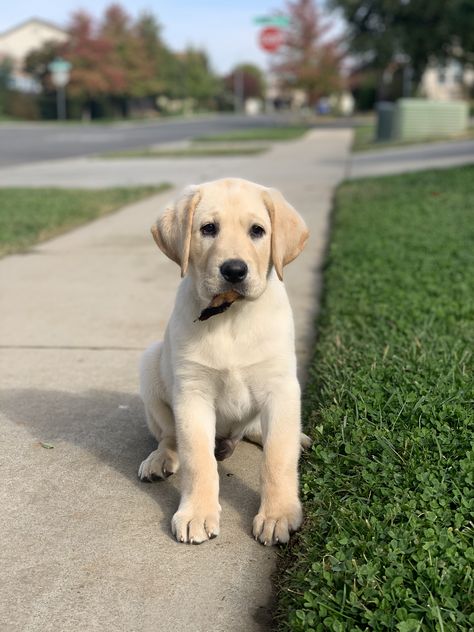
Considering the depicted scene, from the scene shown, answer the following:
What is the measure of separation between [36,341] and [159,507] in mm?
2288

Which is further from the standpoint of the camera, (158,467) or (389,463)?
(158,467)

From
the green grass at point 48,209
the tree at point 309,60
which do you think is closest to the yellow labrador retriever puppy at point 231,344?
the green grass at point 48,209

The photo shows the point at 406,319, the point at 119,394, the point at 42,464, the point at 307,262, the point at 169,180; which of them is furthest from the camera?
the point at 169,180

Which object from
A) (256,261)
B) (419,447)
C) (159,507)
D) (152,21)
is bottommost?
(159,507)

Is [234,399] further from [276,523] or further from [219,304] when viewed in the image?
[276,523]

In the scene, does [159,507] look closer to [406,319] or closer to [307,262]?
[406,319]

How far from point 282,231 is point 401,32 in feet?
112

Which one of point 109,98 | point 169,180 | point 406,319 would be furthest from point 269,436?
point 109,98

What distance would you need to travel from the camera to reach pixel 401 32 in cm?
3388

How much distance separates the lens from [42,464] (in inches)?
125

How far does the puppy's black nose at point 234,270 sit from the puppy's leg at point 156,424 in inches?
28.5

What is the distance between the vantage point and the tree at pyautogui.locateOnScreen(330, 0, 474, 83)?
33.1 metres

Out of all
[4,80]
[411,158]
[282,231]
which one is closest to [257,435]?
[282,231]

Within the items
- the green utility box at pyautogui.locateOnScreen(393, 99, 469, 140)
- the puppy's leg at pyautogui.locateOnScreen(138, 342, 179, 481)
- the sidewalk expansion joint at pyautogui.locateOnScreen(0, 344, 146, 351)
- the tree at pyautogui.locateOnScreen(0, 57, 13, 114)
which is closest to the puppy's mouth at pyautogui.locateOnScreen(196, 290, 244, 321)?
the puppy's leg at pyautogui.locateOnScreen(138, 342, 179, 481)
